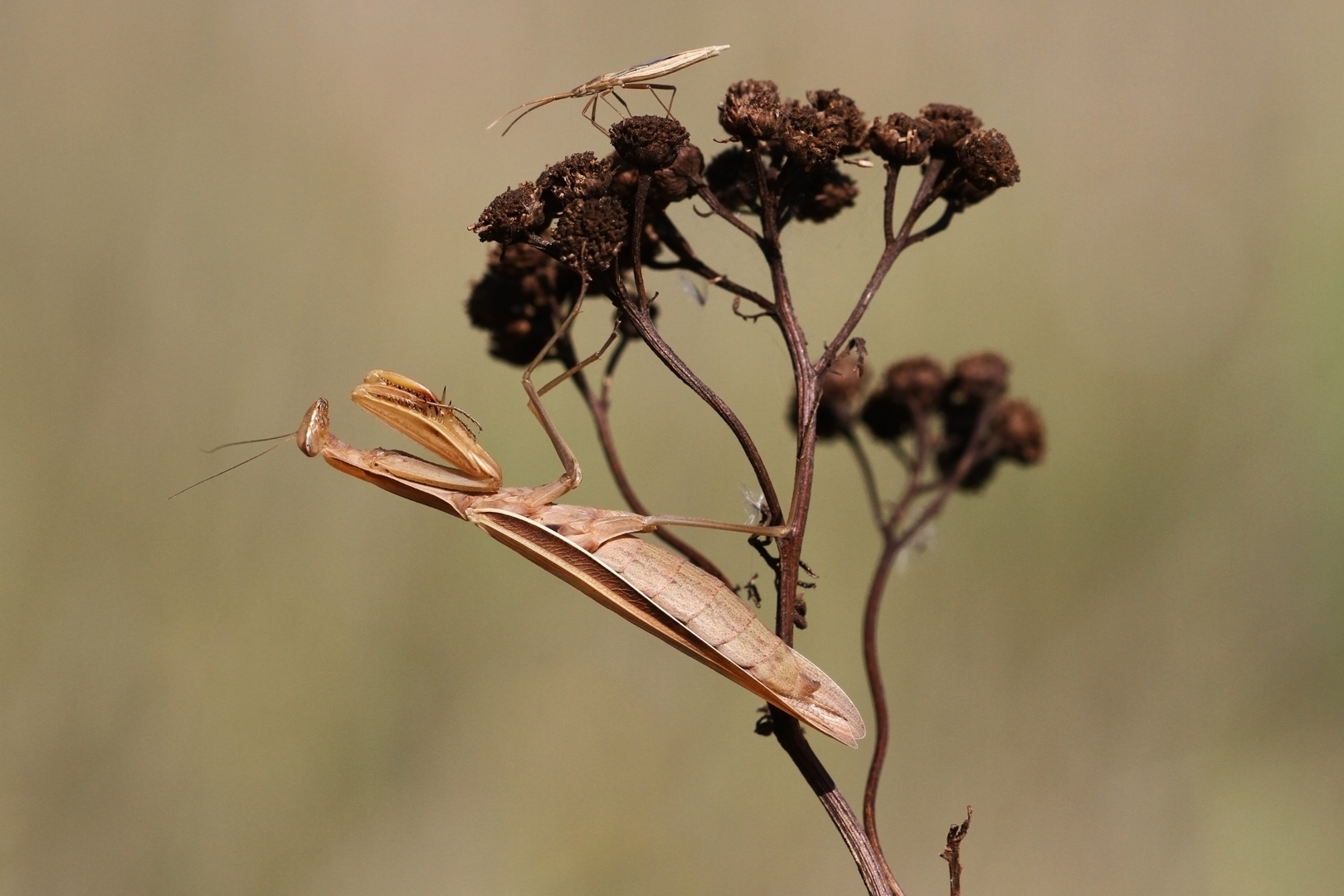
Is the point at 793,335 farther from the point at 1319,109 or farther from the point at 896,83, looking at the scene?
the point at 1319,109

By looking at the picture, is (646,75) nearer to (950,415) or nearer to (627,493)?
(627,493)

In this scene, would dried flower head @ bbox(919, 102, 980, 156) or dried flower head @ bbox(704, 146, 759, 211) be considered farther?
dried flower head @ bbox(704, 146, 759, 211)

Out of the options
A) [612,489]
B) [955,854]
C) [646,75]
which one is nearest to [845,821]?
[955,854]

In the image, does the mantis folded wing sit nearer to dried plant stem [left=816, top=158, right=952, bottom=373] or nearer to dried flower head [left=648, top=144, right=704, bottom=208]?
dried plant stem [left=816, top=158, right=952, bottom=373]

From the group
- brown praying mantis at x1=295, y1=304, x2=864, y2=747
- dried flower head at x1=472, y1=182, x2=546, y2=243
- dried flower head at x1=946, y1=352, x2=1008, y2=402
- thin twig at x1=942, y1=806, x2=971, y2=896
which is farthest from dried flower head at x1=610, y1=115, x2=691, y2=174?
dried flower head at x1=946, y1=352, x2=1008, y2=402

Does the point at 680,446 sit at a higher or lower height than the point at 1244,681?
higher

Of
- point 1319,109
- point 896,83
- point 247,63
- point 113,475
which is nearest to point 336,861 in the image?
point 113,475

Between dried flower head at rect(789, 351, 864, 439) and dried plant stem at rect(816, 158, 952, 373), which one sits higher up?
dried plant stem at rect(816, 158, 952, 373)
